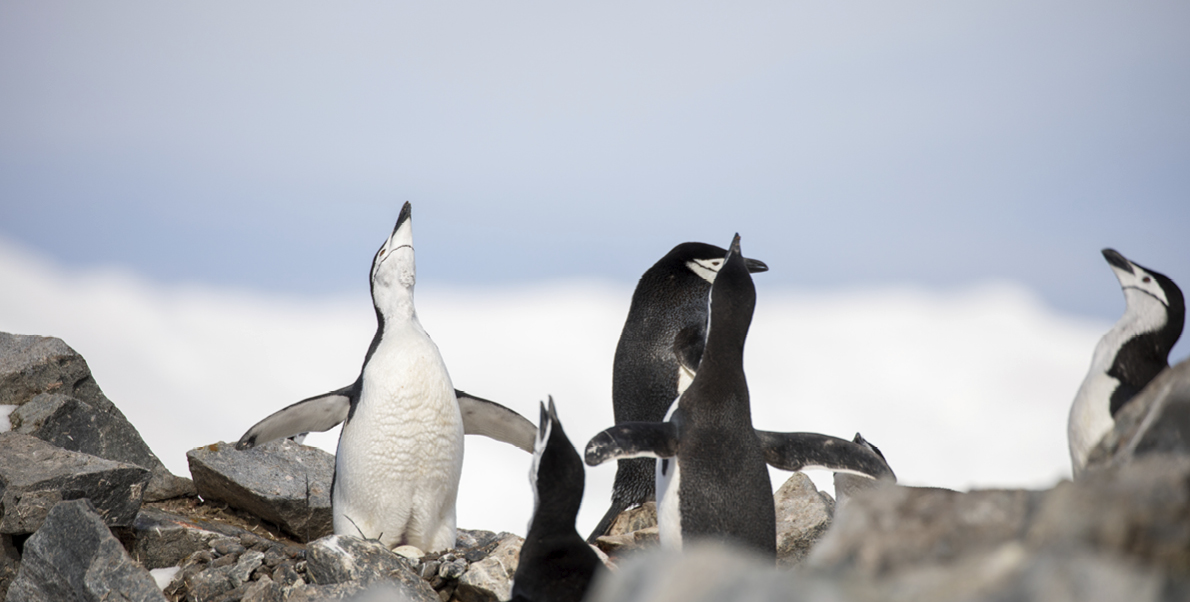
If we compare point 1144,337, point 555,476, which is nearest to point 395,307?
point 555,476

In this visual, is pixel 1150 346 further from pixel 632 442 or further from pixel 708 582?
pixel 708 582

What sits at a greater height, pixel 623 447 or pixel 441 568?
pixel 623 447

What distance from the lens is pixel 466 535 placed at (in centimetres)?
623

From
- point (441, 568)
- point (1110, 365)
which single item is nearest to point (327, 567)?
point (441, 568)

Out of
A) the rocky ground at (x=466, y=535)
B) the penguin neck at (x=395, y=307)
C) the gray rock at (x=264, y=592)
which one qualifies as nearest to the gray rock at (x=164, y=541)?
the rocky ground at (x=466, y=535)

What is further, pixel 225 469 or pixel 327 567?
pixel 225 469

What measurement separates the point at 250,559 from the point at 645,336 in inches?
102

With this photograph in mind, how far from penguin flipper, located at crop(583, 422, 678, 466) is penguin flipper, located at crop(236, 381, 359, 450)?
235 centimetres

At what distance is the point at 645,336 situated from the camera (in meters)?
5.57

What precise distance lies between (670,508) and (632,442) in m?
0.35

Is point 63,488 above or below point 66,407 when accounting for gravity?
below

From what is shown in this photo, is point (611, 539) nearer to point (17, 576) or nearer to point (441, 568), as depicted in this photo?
point (441, 568)

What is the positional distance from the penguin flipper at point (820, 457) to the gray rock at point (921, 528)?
2.37 m

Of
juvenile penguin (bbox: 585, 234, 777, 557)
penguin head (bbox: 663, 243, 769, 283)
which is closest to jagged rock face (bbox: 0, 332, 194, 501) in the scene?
penguin head (bbox: 663, 243, 769, 283)
